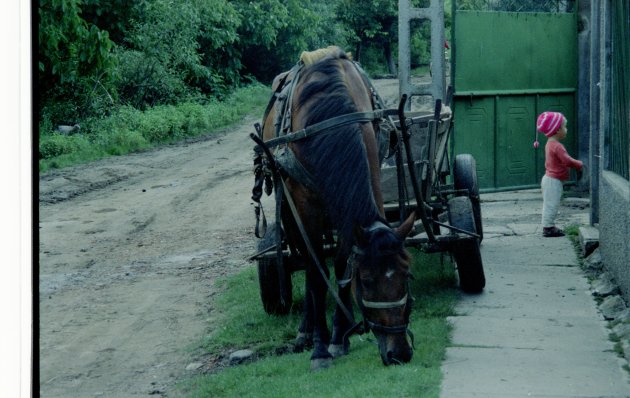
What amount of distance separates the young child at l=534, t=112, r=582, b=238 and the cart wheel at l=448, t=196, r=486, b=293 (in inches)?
87.4

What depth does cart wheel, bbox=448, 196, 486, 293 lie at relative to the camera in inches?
266

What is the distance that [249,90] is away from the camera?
2816 centimetres

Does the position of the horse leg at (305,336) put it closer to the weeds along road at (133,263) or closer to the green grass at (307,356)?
the green grass at (307,356)

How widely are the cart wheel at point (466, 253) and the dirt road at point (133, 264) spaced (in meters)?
1.98

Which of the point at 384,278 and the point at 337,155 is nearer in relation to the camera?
the point at 384,278

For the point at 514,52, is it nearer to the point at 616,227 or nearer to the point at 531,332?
the point at 616,227

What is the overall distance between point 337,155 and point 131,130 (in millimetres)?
14700

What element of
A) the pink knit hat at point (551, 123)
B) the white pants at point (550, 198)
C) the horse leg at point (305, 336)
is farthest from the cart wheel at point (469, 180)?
the horse leg at point (305, 336)

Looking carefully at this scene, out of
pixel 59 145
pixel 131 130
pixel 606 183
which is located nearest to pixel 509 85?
pixel 606 183

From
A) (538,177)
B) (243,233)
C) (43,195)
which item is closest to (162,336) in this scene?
(243,233)

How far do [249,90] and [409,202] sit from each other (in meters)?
21.9

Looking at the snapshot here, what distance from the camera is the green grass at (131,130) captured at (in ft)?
54.0

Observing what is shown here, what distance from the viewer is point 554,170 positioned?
9.17 meters

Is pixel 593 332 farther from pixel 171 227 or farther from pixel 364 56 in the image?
pixel 364 56
